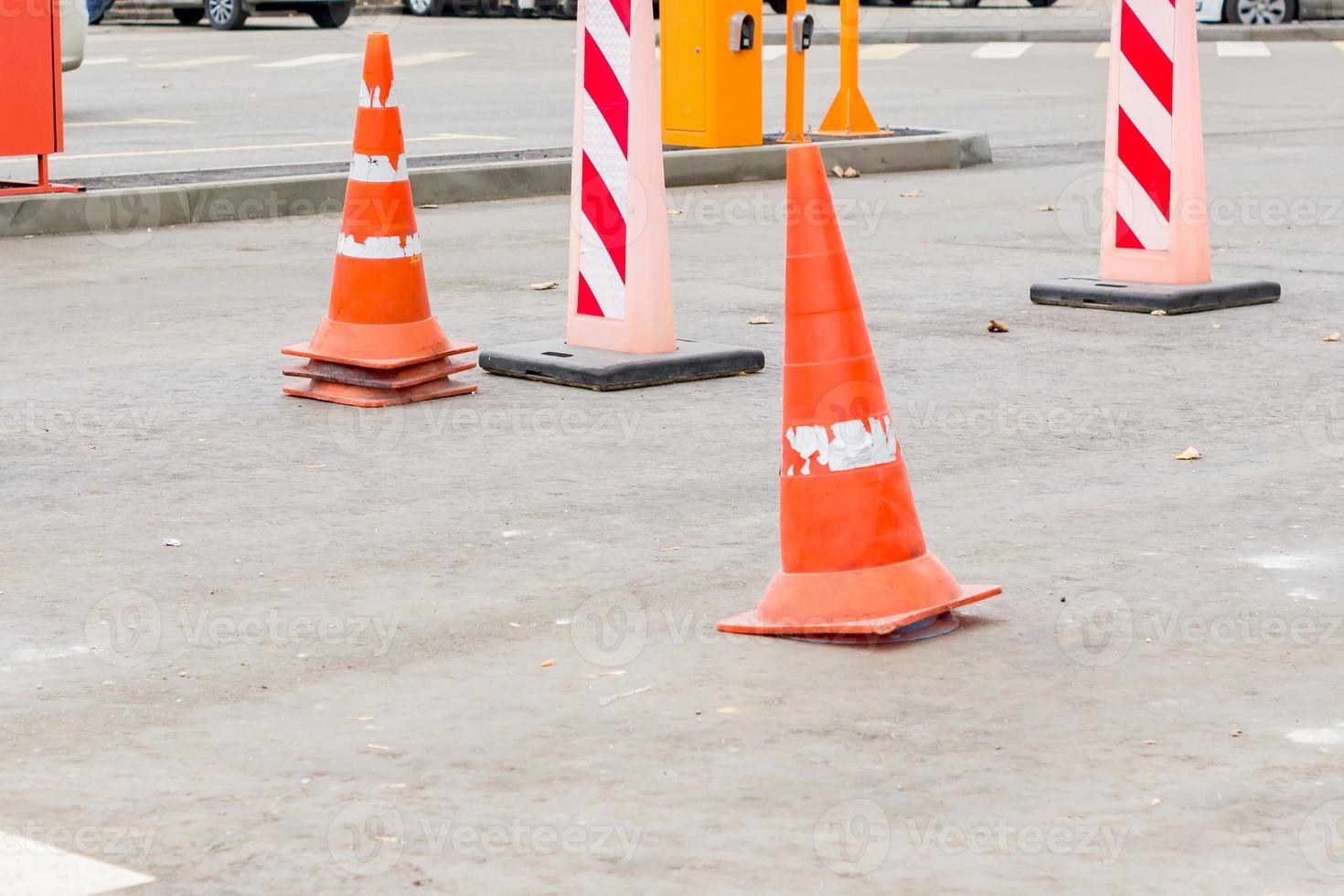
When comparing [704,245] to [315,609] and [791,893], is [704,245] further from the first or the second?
[791,893]

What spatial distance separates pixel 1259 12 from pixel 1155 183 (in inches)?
874

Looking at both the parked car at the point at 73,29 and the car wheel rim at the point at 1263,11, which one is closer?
the parked car at the point at 73,29

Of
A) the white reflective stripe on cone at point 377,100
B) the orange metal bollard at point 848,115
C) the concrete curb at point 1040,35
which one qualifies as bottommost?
the white reflective stripe on cone at point 377,100

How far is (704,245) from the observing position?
36.8ft

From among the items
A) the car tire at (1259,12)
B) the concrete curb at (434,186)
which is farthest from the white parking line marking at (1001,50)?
the concrete curb at (434,186)

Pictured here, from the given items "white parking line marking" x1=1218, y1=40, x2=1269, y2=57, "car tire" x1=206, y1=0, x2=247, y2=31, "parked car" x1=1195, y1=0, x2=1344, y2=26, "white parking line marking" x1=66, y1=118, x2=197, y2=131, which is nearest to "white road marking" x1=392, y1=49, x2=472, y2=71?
"car tire" x1=206, y1=0, x2=247, y2=31

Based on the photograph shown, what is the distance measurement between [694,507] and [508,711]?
66.7 inches

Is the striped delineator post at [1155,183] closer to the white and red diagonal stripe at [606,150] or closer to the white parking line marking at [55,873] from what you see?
the white and red diagonal stripe at [606,150]

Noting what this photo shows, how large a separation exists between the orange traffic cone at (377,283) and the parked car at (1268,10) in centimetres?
2426

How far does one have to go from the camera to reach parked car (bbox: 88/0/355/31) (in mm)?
31211

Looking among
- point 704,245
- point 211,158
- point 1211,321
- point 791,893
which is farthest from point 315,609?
point 211,158

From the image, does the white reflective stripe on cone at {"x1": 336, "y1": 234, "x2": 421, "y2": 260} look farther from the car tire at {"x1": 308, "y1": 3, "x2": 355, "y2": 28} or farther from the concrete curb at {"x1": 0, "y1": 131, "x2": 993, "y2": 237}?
the car tire at {"x1": 308, "y1": 3, "x2": 355, "y2": 28}

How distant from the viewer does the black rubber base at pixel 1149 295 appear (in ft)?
29.0

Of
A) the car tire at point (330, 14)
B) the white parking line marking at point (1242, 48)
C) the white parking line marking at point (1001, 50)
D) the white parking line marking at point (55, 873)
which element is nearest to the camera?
the white parking line marking at point (55, 873)
